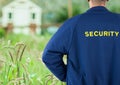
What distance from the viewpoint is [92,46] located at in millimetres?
2984

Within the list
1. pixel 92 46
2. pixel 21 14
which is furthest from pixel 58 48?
pixel 21 14

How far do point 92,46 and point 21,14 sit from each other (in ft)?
34.2

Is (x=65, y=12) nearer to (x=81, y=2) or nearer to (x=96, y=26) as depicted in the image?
(x=81, y=2)

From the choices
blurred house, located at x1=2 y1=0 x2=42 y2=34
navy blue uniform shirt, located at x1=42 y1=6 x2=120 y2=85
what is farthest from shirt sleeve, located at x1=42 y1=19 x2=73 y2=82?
blurred house, located at x1=2 y1=0 x2=42 y2=34

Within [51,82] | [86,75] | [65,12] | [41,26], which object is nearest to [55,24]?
[41,26]

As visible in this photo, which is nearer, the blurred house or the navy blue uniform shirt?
the navy blue uniform shirt

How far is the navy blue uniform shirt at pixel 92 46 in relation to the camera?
2980 mm

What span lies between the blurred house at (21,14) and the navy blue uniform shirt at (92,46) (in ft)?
31.9

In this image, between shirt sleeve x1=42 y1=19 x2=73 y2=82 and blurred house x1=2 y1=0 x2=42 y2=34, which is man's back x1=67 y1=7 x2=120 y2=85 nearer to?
shirt sleeve x1=42 y1=19 x2=73 y2=82

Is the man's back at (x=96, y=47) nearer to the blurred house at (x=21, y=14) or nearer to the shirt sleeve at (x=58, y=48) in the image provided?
the shirt sleeve at (x=58, y=48)

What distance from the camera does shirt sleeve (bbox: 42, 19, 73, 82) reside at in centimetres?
298

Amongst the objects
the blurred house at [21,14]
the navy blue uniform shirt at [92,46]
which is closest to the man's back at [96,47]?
the navy blue uniform shirt at [92,46]

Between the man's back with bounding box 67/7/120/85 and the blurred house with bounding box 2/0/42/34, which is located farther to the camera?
the blurred house with bounding box 2/0/42/34

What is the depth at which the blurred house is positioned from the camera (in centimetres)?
1297
